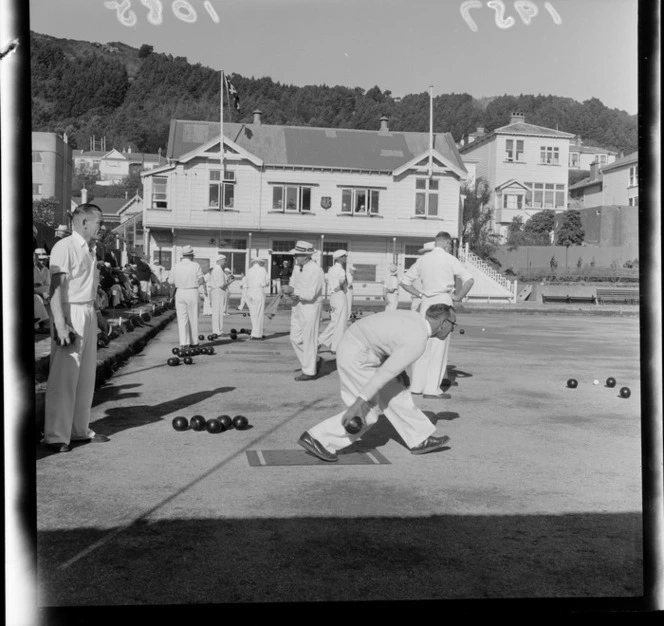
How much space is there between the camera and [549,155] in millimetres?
52125

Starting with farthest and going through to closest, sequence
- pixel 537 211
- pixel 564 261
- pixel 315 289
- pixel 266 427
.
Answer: pixel 537 211 → pixel 564 261 → pixel 315 289 → pixel 266 427

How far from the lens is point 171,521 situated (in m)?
5.43

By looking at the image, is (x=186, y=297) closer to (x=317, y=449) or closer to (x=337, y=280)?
(x=337, y=280)

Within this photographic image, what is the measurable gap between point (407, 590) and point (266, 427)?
460 centimetres

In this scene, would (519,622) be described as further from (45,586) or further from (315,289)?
(315,289)

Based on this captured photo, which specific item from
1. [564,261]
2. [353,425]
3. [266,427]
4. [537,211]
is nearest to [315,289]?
[266,427]

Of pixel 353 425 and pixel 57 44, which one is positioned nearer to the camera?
pixel 57 44

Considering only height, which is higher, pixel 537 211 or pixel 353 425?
pixel 537 211

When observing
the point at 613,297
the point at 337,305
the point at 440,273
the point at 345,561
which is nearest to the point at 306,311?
the point at 440,273

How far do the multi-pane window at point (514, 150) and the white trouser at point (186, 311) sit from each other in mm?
32086

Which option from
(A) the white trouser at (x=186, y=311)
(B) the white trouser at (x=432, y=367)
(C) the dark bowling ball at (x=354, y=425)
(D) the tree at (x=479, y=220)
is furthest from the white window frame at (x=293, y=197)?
(C) the dark bowling ball at (x=354, y=425)

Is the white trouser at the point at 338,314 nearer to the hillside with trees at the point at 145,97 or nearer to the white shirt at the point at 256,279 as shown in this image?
the hillside with trees at the point at 145,97

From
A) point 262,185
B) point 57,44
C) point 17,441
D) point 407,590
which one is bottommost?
point 407,590

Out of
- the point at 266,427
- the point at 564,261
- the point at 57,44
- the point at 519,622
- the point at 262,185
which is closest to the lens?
the point at 519,622
